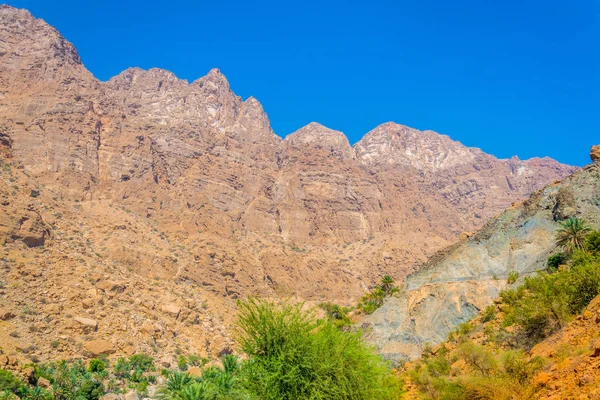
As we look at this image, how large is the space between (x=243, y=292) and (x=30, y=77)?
3363 inches

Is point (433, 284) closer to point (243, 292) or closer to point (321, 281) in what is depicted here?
point (243, 292)

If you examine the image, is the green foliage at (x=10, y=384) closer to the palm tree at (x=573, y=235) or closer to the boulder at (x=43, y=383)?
the boulder at (x=43, y=383)

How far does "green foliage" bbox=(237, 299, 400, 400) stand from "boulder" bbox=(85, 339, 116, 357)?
1643 inches

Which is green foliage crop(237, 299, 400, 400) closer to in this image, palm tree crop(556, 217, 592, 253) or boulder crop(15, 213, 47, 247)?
palm tree crop(556, 217, 592, 253)

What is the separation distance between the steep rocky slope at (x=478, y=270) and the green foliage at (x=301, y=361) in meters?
20.9

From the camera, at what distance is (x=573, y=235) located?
33.2 meters

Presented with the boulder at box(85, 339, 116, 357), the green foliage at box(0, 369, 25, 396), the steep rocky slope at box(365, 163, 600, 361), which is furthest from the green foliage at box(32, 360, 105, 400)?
the steep rocky slope at box(365, 163, 600, 361)

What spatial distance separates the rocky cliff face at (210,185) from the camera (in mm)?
98438

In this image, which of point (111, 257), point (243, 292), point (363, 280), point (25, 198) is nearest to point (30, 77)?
point (25, 198)

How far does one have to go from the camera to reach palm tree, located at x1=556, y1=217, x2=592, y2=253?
32.6m

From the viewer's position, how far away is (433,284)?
42344 millimetres

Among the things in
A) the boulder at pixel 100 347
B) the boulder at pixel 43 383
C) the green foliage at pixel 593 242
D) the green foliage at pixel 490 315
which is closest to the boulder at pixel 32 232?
the boulder at pixel 100 347

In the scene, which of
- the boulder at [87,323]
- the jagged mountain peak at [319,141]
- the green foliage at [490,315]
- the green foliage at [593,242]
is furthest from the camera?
the jagged mountain peak at [319,141]

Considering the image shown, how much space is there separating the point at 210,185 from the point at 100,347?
252ft
